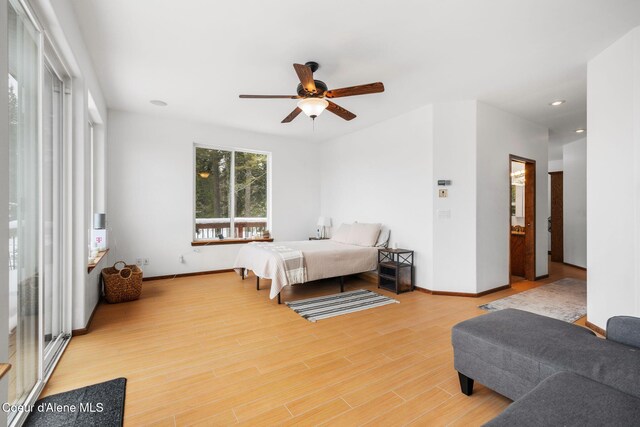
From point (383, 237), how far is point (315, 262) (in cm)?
160

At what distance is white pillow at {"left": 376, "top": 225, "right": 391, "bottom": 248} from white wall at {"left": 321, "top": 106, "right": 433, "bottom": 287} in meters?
0.10

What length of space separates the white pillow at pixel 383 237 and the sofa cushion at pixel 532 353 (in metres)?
2.99

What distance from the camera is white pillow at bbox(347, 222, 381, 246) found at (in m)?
5.07

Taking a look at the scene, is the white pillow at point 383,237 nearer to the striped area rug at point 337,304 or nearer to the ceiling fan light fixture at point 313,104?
the striped area rug at point 337,304

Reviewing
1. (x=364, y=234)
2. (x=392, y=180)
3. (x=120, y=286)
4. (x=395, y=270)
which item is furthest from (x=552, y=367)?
(x=120, y=286)

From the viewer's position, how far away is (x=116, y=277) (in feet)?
12.7

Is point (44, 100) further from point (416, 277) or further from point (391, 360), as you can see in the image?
point (416, 277)

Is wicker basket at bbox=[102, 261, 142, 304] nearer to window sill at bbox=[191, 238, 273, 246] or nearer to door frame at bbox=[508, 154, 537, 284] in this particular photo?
window sill at bbox=[191, 238, 273, 246]

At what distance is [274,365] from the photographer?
2.39 metres

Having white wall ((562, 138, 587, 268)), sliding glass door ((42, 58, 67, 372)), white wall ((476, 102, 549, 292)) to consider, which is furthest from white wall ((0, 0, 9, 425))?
white wall ((562, 138, 587, 268))

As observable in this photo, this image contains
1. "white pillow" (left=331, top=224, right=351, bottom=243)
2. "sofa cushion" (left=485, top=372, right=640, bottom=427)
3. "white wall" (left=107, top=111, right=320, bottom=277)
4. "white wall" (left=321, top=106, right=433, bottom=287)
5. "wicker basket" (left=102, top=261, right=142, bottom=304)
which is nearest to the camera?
"sofa cushion" (left=485, top=372, right=640, bottom=427)

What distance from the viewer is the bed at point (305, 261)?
3.88 m

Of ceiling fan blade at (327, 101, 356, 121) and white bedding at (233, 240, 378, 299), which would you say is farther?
white bedding at (233, 240, 378, 299)

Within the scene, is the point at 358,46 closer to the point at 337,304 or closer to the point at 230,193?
the point at 337,304
